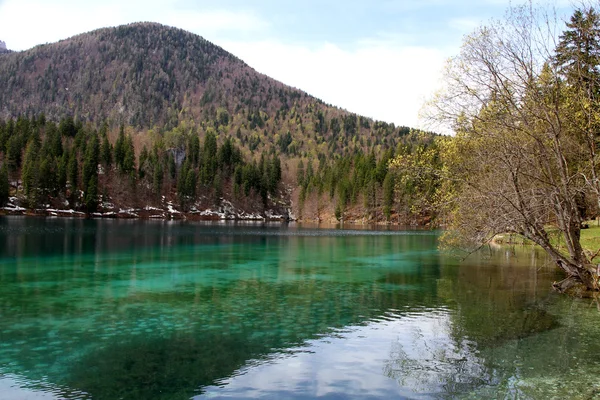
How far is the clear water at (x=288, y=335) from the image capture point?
37.6ft

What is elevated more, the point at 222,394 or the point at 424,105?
the point at 424,105

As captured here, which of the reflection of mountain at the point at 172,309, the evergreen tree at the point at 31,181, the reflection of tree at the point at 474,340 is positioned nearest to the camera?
the reflection of tree at the point at 474,340

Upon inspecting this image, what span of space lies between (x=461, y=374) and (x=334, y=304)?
967 centimetres

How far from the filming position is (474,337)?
1595 centimetres

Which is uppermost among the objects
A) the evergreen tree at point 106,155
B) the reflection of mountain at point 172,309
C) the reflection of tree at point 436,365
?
the evergreen tree at point 106,155

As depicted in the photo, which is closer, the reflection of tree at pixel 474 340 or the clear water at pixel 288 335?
the clear water at pixel 288 335

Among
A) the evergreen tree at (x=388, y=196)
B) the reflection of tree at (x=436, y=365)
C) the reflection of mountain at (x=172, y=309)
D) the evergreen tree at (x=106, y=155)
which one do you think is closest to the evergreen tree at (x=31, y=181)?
the evergreen tree at (x=106, y=155)

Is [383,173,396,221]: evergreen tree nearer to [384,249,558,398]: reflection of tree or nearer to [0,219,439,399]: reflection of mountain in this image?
[0,219,439,399]: reflection of mountain

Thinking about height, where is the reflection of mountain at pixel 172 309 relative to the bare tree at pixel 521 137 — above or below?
below

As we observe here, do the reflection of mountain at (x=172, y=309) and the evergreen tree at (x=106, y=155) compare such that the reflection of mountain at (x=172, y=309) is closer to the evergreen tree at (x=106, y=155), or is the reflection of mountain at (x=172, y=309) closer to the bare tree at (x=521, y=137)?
the bare tree at (x=521, y=137)

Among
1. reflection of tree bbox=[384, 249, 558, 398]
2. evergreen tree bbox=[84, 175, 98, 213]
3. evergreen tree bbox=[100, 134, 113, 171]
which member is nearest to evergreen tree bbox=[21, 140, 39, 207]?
evergreen tree bbox=[84, 175, 98, 213]

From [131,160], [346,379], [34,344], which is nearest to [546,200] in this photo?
[346,379]

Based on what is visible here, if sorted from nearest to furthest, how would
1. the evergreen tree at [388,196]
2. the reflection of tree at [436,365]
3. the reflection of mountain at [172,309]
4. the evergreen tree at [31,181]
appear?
the reflection of tree at [436,365] → the reflection of mountain at [172,309] → the evergreen tree at [31,181] → the evergreen tree at [388,196]

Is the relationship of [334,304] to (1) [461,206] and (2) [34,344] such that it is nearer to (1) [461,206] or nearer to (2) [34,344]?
(1) [461,206]
